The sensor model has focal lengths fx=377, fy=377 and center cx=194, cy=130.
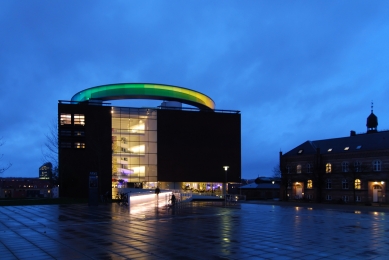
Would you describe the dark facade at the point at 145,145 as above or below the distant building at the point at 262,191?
above

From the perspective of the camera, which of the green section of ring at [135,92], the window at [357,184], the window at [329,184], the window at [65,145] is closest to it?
the window at [357,184]

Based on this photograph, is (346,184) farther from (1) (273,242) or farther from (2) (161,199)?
(1) (273,242)

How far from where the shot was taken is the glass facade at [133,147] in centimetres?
6069

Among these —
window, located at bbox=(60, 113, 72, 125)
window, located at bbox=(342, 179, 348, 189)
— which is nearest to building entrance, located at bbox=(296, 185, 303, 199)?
window, located at bbox=(342, 179, 348, 189)

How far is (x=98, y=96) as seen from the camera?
210 feet

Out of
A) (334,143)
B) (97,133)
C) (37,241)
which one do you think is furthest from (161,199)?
(334,143)

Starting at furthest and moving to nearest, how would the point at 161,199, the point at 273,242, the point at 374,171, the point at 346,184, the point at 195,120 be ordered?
the point at 195,120 → the point at 346,184 → the point at 374,171 → the point at 161,199 → the point at 273,242

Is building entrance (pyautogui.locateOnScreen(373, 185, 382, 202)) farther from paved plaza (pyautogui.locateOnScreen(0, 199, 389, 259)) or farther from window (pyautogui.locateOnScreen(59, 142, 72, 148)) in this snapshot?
Result: window (pyautogui.locateOnScreen(59, 142, 72, 148))

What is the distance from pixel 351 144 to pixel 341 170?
16.1 ft

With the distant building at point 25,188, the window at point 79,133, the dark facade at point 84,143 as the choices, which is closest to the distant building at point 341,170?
the dark facade at point 84,143

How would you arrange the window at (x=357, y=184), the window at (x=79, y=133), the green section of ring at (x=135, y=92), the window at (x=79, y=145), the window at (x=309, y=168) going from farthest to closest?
the window at (x=309, y=168) → the green section of ring at (x=135, y=92) → the window at (x=79, y=133) → the window at (x=79, y=145) → the window at (x=357, y=184)

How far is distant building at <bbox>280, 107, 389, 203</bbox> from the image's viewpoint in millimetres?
54281

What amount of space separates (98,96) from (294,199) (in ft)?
127

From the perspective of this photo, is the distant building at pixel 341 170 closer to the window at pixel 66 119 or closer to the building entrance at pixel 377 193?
the building entrance at pixel 377 193
